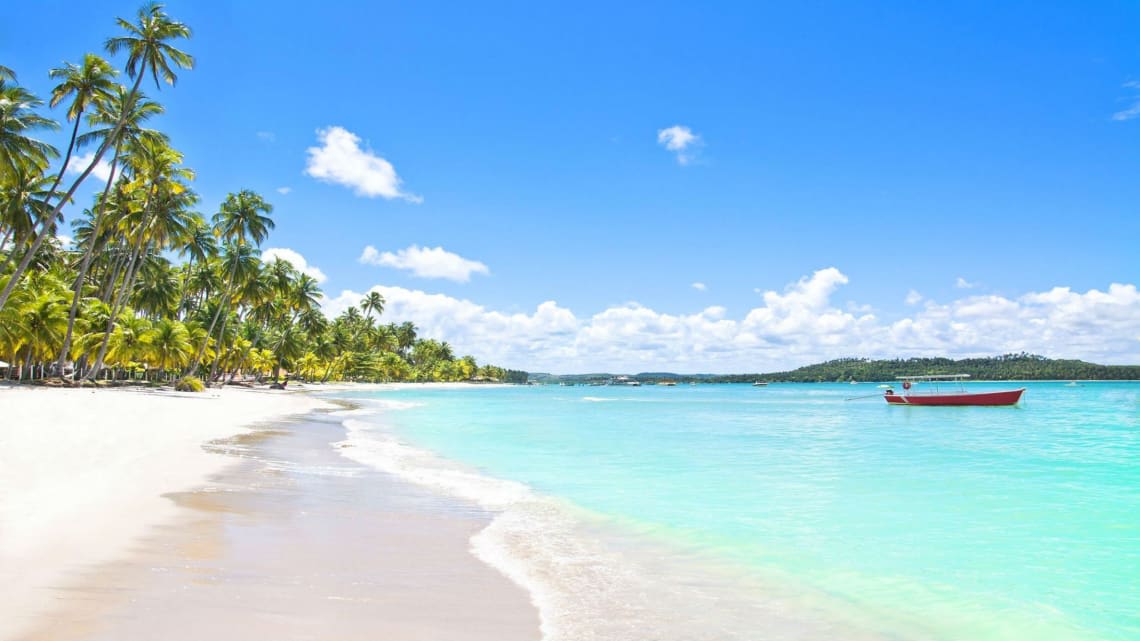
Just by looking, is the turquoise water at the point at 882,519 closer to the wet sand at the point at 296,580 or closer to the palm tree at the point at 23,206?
the wet sand at the point at 296,580

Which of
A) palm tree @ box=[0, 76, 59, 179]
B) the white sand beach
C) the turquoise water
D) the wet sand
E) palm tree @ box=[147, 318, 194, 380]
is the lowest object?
the turquoise water

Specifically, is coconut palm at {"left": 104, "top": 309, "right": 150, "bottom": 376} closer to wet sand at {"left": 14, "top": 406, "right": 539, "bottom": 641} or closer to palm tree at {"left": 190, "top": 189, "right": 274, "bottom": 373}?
palm tree at {"left": 190, "top": 189, "right": 274, "bottom": 373}

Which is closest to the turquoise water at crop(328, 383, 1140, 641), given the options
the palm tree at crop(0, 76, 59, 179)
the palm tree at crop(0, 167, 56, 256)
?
the palm tree at crop(0, 76, 59, 179)

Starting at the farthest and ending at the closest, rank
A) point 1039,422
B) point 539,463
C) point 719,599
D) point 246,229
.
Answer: point 246,229
point 1039,422
point 539,463
point 719,599

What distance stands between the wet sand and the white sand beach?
0.26m

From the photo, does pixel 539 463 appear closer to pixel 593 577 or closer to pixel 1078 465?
pixel 593 577

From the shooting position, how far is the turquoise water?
6863 mm

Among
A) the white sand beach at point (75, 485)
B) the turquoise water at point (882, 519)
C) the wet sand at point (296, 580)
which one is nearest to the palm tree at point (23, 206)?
the white sand beach at point (75, 485)

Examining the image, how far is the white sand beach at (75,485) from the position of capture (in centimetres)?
562

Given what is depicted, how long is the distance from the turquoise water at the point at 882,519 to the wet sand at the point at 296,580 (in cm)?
99

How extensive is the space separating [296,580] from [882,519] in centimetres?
956

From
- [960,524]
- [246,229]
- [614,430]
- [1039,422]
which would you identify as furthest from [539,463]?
[246,229]

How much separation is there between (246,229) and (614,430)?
124 feet

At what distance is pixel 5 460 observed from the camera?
11.0 metres
